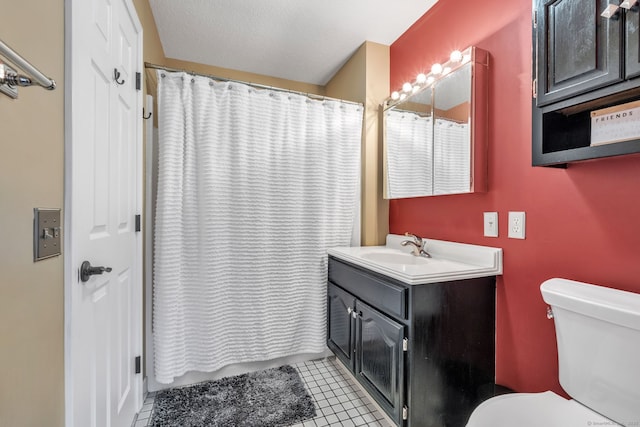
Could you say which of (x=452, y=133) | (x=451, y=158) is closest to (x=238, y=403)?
(x=451, y=158)

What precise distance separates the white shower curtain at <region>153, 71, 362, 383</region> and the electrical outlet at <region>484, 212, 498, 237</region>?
0.93 meters

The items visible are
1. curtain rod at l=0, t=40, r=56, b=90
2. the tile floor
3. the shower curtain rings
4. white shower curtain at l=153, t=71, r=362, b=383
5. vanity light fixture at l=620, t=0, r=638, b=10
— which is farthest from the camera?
white shower curtain at l=153, t=71, r=362, b=383

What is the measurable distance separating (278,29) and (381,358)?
87.5 inches

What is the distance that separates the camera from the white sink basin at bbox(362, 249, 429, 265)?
1.76 m

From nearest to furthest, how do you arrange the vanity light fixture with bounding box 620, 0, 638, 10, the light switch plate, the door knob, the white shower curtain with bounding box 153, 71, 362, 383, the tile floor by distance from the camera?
the light switch plate
the vanity light fixture with bounding box 620, 0, 638, 10
the door knob
the tile floor
the white shower curtain with bounding box 153, 71, 362, 383

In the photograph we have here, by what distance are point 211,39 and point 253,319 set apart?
2084 millimetres

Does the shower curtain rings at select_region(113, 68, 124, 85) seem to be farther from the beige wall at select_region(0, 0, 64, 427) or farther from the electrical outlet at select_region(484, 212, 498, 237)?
the electrical outlet at select_region(484, 212, 498, 237)

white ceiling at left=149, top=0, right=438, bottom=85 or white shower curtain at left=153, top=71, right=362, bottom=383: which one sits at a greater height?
white ceiling at left=149, top=0, right=438, bottom=85

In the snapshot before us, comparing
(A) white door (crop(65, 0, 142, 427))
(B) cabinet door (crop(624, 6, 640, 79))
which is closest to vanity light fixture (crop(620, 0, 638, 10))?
(B) cabinet door (crop(624, 6, 640, 79))

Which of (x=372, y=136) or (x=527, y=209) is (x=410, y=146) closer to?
(x=372, y=136)

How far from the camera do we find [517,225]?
129 cm

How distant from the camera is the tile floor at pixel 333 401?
1498 mm

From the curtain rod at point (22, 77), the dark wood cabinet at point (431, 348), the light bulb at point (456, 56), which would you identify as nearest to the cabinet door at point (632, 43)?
the light bulb at point (456, 56)

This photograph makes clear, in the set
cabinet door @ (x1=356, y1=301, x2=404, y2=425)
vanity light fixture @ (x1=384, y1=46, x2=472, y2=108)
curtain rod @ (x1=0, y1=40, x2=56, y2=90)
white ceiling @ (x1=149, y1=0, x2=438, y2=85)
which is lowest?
cabinet door @ (x1=356, y1=301, x2=404, y2=425)
